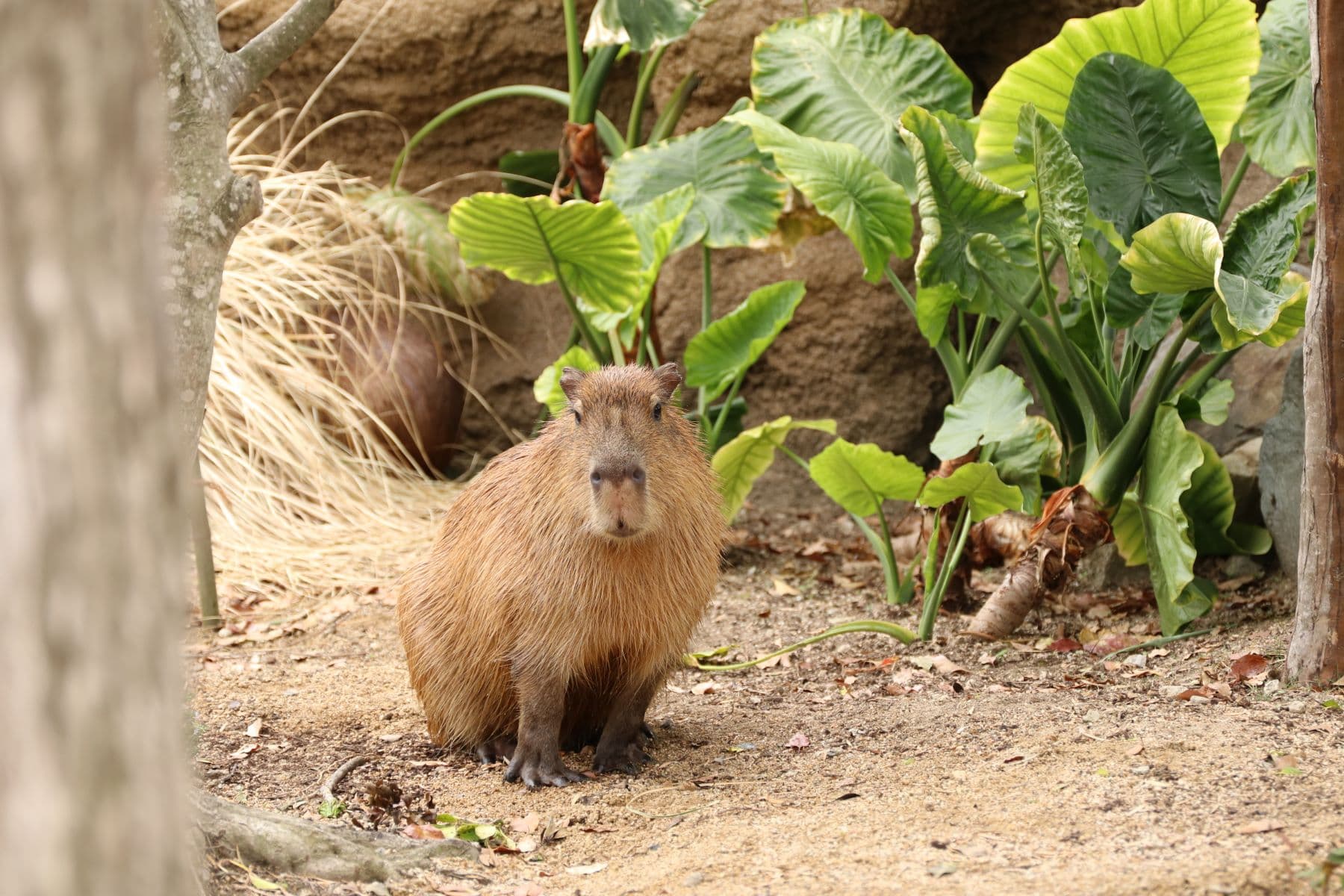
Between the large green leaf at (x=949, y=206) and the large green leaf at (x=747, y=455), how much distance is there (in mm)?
931

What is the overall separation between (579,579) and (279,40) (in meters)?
1.47

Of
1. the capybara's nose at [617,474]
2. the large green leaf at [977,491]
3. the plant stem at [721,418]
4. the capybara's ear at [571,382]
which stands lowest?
the large green leaf at [977,491]

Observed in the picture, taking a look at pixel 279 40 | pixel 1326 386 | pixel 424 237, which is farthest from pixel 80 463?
pixel 424 237

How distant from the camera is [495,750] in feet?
12.4

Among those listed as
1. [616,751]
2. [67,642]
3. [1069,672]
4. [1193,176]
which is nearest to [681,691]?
[616,751]

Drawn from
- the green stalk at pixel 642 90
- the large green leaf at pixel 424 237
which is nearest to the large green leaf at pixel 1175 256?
the green stalk at pixel 642 90

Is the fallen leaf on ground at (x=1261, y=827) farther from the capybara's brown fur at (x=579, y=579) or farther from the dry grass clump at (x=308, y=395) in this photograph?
the dry grass clump at (x=308, y=395)

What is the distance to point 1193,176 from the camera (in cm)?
414

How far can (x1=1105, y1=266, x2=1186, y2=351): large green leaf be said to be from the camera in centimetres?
413

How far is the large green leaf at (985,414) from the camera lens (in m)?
4.21

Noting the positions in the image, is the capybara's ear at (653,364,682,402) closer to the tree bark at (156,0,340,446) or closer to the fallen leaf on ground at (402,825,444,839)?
the tree bark at (156,0,340,446)

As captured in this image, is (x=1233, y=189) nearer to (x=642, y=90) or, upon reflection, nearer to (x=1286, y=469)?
(x=1286, y=469)

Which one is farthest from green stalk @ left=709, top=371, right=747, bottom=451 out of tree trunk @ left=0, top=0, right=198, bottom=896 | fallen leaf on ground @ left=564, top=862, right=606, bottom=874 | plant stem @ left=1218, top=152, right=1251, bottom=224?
tree trunk @ left=0, top=0, right=198, bottom=896

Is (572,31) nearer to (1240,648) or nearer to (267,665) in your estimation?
(267,665)
